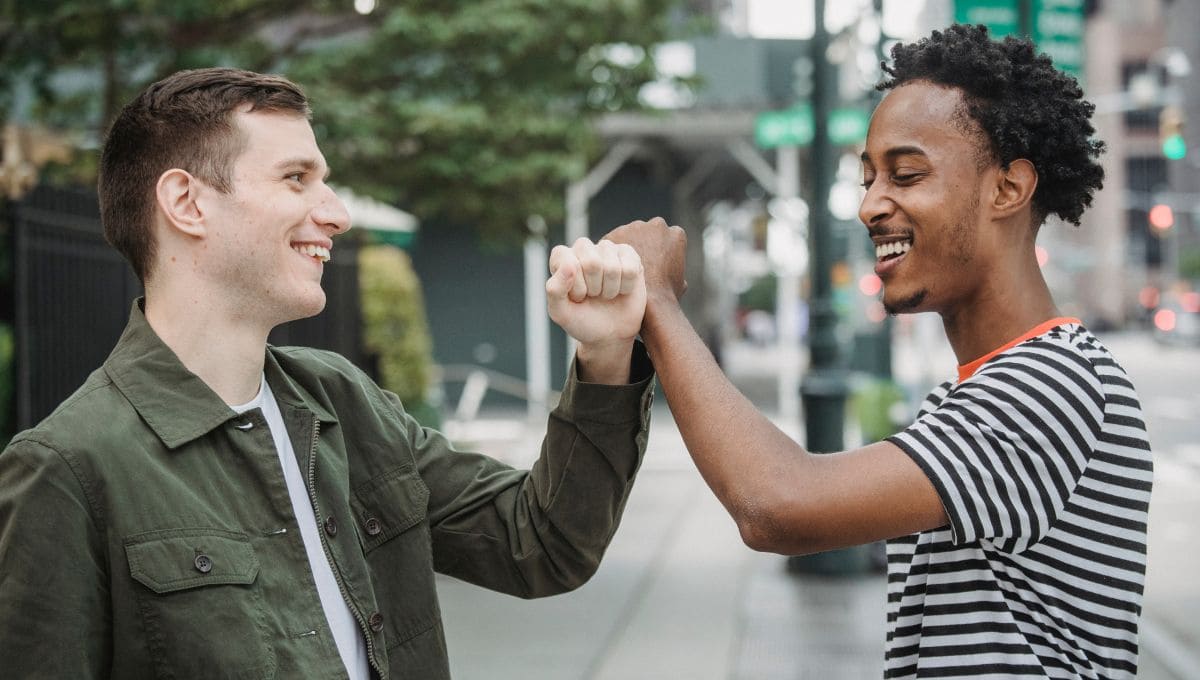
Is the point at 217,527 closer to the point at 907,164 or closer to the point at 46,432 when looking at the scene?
the point at 46,432

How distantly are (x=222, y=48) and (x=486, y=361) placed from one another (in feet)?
42.8

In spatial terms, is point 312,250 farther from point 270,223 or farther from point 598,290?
point 598,290

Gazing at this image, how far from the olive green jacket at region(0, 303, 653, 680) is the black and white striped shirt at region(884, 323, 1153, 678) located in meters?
0.61

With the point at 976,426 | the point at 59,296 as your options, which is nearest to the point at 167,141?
the point at 976,426

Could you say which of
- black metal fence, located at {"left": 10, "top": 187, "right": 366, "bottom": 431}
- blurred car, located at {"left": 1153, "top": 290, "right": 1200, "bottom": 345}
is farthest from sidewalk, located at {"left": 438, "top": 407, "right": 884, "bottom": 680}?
blurred car, located at {"left": 1153, "top": 290, "right": 1200, "bottom": 345}

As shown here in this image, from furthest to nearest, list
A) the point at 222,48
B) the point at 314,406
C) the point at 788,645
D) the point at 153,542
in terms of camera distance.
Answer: the point at 222,48 < the point at 788,645 < the point at 314,406 < the point at 153,542

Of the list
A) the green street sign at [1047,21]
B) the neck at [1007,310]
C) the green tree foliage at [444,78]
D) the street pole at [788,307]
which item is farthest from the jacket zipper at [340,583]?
the street pole at [788,307]

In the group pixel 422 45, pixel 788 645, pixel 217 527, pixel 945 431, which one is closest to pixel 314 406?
pixel 217 527

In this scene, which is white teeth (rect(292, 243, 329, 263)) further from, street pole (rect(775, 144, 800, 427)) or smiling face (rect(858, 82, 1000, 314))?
street pole (rect(775, 144, 800, 427))

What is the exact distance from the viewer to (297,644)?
1761 mm

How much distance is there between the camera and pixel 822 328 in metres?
8.79

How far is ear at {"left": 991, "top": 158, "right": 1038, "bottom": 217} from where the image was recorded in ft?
6.33

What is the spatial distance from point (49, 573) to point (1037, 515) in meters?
1.38

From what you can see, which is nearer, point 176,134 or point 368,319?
point 176,134
